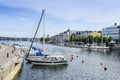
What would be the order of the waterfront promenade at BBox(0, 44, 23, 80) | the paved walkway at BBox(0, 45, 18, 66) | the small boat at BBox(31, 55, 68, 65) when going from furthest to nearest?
the small boat at BBox(31, 55, 68, 65) < the paved walkway at BBox(0, 45, 18, 66) < the waterfront promenade at BBox(0, 44, 23, 80)

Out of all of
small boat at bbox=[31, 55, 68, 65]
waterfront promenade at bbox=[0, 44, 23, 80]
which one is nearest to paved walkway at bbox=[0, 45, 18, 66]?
waterfront promenade at bbox=[0, 44, 23, 80]

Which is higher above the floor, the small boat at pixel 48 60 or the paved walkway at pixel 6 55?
the paved walkway at pixel 6 55

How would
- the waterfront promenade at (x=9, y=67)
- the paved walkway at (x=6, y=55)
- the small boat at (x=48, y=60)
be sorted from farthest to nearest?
the small boat at (x=48, y=60), the paved walkway at (x=6, y=55), the waterfront promenade at (x=9, y=67)

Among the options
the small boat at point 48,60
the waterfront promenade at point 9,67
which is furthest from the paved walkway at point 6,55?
the small boat at point 48,60

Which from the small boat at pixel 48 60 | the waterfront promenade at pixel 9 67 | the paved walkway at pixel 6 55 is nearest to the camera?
the waterfront promenade at pixel 9 67

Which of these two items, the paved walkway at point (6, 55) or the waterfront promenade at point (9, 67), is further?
the paved walkway at point (6, 55)

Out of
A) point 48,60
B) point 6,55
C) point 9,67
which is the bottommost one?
point 48,60

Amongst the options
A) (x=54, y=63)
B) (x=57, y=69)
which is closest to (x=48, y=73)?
(x=57, y=69)

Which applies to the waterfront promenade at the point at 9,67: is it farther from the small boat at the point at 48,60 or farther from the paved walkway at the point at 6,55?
the small boat at the point at 48,60

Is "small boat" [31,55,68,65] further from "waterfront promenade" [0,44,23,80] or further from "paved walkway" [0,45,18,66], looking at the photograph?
"paved walkway" [0,45,18,66]

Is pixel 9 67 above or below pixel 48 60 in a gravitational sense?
above

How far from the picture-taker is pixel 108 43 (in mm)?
188500

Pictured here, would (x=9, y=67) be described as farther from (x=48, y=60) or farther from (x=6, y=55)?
(x=6, y=55)

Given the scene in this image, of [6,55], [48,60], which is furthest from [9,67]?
[6,55]
